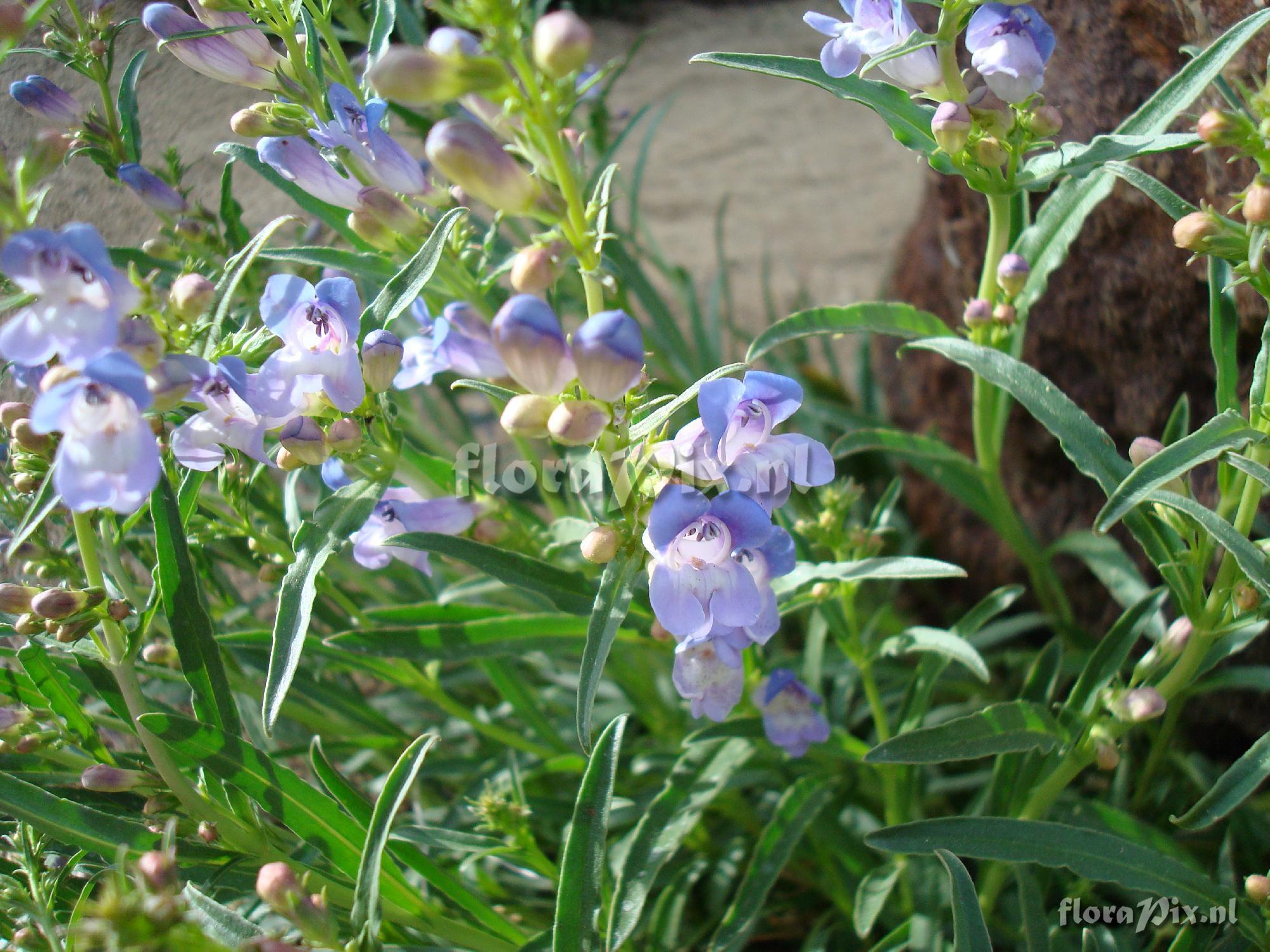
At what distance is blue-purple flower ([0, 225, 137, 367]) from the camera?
3.24 ft

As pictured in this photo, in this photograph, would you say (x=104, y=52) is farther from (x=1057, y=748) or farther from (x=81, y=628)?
(x=1057, y=748)

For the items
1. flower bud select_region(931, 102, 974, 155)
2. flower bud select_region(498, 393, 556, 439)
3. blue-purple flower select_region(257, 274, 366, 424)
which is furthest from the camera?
flower bud select_region(931, 102, 974, 155)

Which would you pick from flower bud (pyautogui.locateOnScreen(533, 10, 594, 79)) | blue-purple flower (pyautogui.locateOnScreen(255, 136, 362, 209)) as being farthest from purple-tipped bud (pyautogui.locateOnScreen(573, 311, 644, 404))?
blue-purple flower (pyautogui.locateOnScreen(255, 136, 362, 209))

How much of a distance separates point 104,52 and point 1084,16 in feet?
6.26

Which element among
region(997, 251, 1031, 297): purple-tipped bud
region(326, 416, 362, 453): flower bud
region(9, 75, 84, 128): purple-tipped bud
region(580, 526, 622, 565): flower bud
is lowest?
region(580, 526, 622, 565): flower bud

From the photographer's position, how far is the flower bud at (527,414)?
115 centimetres

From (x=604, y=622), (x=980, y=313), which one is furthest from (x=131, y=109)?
(x=980, y=313)

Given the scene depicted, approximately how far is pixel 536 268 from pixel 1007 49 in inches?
33.8

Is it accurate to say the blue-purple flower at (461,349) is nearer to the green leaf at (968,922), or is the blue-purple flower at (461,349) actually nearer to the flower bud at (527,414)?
the flower bud at (527,414)

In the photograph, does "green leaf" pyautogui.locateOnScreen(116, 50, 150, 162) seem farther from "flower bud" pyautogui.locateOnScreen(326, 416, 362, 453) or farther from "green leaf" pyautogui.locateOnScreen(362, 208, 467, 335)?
"flower bud" pyautogui.locateOnScreen(326, 416, 362, 453)

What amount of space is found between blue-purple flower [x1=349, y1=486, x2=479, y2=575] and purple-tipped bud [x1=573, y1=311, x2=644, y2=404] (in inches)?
21.1

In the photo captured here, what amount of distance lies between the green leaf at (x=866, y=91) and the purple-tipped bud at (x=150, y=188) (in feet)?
3.04

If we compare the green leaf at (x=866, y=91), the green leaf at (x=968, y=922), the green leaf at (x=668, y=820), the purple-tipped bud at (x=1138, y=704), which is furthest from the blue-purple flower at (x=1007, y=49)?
the green leaf at (x=668, y=820)

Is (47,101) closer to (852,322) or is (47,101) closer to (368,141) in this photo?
(368,141)
